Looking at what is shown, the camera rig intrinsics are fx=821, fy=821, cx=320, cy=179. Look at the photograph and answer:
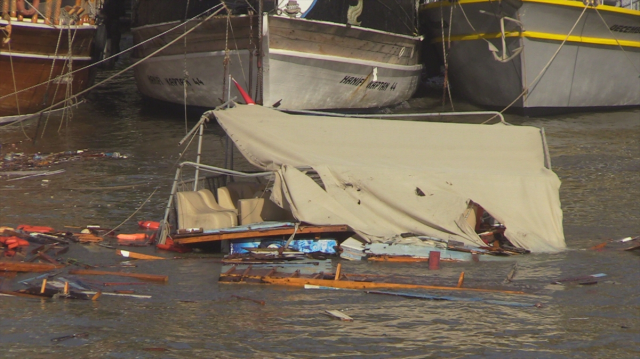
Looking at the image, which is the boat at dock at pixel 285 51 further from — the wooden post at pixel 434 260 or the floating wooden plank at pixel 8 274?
the floating wooden plank at pixel 8 274

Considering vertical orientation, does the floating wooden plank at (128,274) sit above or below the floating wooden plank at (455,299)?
below

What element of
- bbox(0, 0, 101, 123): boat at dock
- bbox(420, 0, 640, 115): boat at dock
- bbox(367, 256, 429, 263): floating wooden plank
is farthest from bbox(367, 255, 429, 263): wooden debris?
bbox(420, 0, 640, 115): boat at dock

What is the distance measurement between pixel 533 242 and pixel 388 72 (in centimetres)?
1286

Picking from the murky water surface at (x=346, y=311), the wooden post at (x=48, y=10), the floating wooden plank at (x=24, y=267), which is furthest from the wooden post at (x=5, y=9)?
the floating wooden plank at (x=24, y=267)

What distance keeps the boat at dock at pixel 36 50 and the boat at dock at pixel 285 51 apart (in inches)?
74.3

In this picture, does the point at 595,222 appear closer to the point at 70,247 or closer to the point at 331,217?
the point at 331,217

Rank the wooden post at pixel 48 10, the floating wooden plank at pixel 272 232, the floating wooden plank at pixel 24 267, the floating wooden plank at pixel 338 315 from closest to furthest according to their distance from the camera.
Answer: the floating wooden plank at pixel 338 315, the floating wooden plank at pixel 24 267, the floating wooden plank at pixel 272 232, the wooden post at pixel 48 10

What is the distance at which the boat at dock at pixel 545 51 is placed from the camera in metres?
20.6

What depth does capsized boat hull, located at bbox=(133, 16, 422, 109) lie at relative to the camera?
739 inches

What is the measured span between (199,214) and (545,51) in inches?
538

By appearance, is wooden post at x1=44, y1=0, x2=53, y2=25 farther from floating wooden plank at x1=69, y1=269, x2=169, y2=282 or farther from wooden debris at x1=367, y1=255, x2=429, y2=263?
wooden debris at x1=367, y1=255, x2=429, y2=263

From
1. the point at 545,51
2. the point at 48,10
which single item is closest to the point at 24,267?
the point at 48,10

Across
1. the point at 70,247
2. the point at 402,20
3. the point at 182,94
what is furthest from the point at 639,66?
the point at 70,247

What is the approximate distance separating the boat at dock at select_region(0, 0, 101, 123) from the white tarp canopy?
9.19 m
